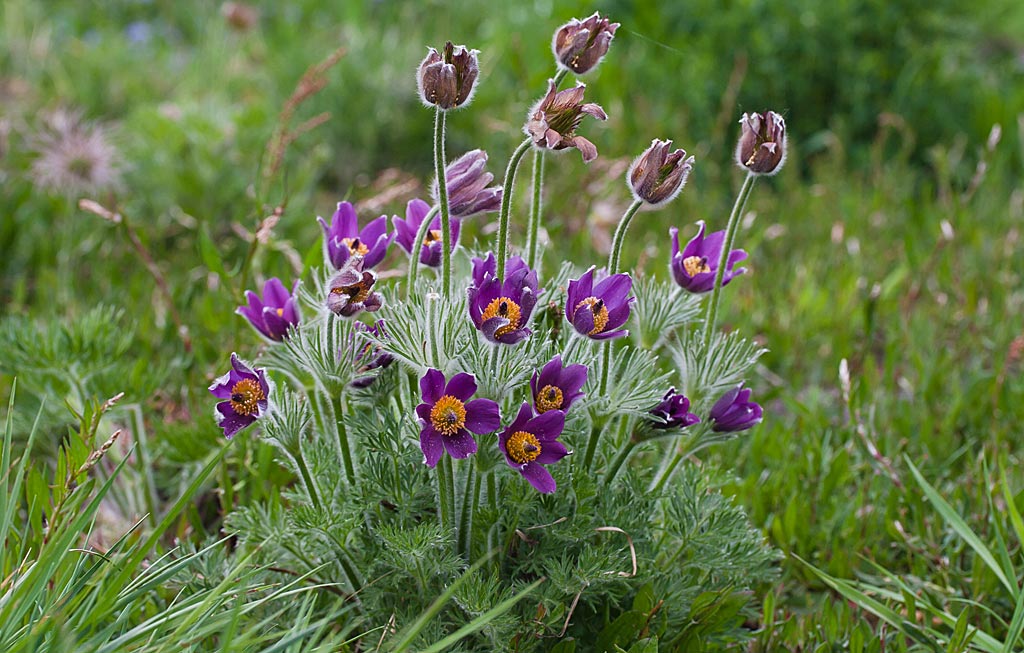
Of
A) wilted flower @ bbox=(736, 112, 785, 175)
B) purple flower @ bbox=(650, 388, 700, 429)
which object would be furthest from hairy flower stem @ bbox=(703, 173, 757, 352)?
purple flower @ bbox=(650, 388, 700, 429)

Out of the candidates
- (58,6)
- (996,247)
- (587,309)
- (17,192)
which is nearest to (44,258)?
(17,192)

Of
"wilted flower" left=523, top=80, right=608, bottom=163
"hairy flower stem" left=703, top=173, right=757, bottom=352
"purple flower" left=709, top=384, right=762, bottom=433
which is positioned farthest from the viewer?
"purple flower" left=709, top=384, right=762, bottom=433

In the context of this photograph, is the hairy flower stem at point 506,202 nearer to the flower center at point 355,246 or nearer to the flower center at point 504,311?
the flower center at point 504,311

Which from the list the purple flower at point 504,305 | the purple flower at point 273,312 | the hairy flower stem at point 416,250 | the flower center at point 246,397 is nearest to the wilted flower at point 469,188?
the hairy flower stem at point 416,250

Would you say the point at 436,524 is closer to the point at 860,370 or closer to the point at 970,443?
the point at 970,443

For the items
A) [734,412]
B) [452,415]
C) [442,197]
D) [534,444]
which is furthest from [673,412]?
[442,197]

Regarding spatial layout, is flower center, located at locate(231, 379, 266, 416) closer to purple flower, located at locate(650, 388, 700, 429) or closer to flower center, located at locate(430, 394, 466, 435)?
flower center, located at locate(430, 394, 466, 435)
